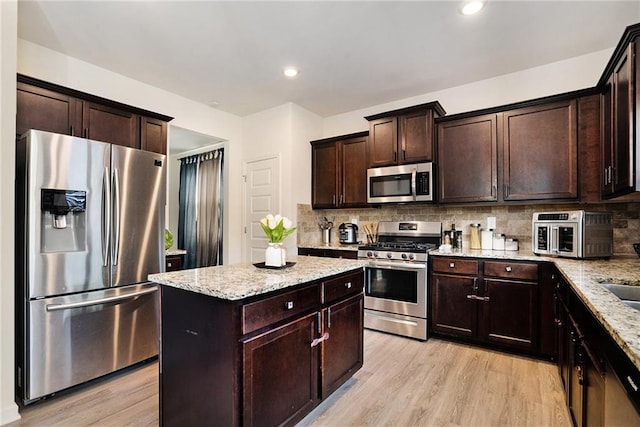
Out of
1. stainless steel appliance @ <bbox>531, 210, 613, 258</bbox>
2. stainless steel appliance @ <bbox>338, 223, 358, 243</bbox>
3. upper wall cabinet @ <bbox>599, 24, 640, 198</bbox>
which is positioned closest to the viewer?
upper wall cabinet @ <bbox>599, 24, 640, 198</bbox>

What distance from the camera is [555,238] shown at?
267 centimetres

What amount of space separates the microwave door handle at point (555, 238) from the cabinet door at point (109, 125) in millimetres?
3790

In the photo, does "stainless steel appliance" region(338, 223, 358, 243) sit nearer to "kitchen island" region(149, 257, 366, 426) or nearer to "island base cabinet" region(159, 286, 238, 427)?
"kitchen island" region(149, 257, 366, 426)

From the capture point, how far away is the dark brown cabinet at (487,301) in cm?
275

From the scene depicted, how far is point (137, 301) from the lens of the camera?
2.59 metres

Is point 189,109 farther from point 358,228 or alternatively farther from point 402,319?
point 402,319

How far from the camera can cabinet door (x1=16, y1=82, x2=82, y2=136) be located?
241 centimetres

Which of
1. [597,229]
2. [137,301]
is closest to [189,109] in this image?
[137,301]

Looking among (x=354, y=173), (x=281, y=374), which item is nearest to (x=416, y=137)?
(x=354, y=173)

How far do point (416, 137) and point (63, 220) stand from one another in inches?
130

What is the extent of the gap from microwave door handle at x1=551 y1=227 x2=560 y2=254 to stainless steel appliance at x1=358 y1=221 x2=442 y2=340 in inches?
41.1

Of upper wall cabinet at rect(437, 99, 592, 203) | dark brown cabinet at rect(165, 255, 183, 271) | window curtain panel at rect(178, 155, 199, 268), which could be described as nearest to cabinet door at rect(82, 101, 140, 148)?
dark brown cabinet at rect(165, 255, 183, 271)

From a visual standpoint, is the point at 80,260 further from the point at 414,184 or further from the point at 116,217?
the point at 414,184

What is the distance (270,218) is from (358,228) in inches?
101
